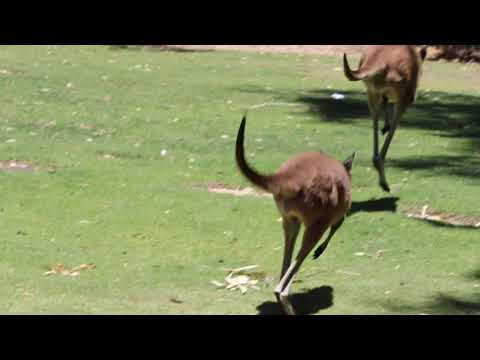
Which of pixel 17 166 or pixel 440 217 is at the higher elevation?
pixel 440 217

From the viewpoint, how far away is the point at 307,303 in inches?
279

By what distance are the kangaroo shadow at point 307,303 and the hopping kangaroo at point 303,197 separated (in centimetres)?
21

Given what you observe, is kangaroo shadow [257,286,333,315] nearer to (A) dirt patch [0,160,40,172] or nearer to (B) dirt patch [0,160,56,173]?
(B) dirt patch [0,160,56,173]

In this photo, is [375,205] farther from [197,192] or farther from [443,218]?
[197,192]

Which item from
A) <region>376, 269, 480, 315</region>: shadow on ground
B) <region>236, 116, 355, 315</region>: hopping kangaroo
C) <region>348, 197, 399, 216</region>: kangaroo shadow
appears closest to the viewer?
<region>236, 116, 355, 315</region>: hopping kangaroo

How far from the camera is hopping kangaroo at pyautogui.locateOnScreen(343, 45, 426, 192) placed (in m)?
9.77

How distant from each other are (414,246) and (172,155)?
3676 mm

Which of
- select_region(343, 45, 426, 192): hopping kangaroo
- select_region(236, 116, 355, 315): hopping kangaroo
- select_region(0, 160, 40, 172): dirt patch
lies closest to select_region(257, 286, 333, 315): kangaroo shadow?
select_region(236, 116, 355, 315): hopping kangaroo

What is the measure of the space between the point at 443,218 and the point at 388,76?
1.48m

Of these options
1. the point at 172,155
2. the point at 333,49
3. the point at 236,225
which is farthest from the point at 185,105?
the point at 333,49

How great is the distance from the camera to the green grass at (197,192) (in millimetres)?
7164

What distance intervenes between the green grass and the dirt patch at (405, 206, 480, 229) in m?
0.13

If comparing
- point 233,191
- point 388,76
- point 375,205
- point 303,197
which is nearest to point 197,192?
point 233,191

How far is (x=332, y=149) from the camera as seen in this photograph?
11.7 m
